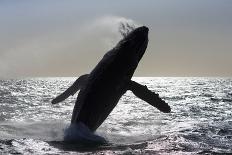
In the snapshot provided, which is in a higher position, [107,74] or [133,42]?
[133,42]

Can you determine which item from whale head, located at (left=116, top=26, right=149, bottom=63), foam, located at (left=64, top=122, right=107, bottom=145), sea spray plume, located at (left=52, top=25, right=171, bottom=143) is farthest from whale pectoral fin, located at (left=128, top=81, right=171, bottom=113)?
foam, located at (left=64, top=122, right=107, bottom=145)

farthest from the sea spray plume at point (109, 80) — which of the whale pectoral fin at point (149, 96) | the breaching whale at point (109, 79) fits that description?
the whale pectoral fin at point (149, 96)

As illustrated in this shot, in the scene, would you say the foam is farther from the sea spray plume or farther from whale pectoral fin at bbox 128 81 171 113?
whale pectoral fin at bbox 128 81 171 113

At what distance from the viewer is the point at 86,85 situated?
1502 cm

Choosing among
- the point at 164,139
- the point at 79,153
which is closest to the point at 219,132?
the point at 164,139

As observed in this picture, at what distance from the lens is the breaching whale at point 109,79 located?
48.1 ft

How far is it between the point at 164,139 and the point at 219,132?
15.1ft

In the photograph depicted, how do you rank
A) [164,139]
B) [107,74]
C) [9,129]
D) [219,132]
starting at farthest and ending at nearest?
[219,132]
[9,129]
[164,139]
[107,74]

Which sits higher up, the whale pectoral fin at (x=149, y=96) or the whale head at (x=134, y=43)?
the whale head at (x=134, y=43)

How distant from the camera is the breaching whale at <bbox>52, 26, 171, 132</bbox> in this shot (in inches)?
577

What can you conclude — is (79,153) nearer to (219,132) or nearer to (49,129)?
(49,129)

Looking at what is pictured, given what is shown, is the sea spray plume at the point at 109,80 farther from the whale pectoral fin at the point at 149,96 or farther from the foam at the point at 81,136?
the whale pectoral fin at the point at 149,96

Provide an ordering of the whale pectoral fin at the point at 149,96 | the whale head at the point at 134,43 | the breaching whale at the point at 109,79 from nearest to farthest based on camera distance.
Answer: the breaching whale at the point at 109,79 < the whale head at the point at 134,43 < the whale pectoral fin at the point at 149,96

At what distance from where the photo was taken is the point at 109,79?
1467 centimetres
